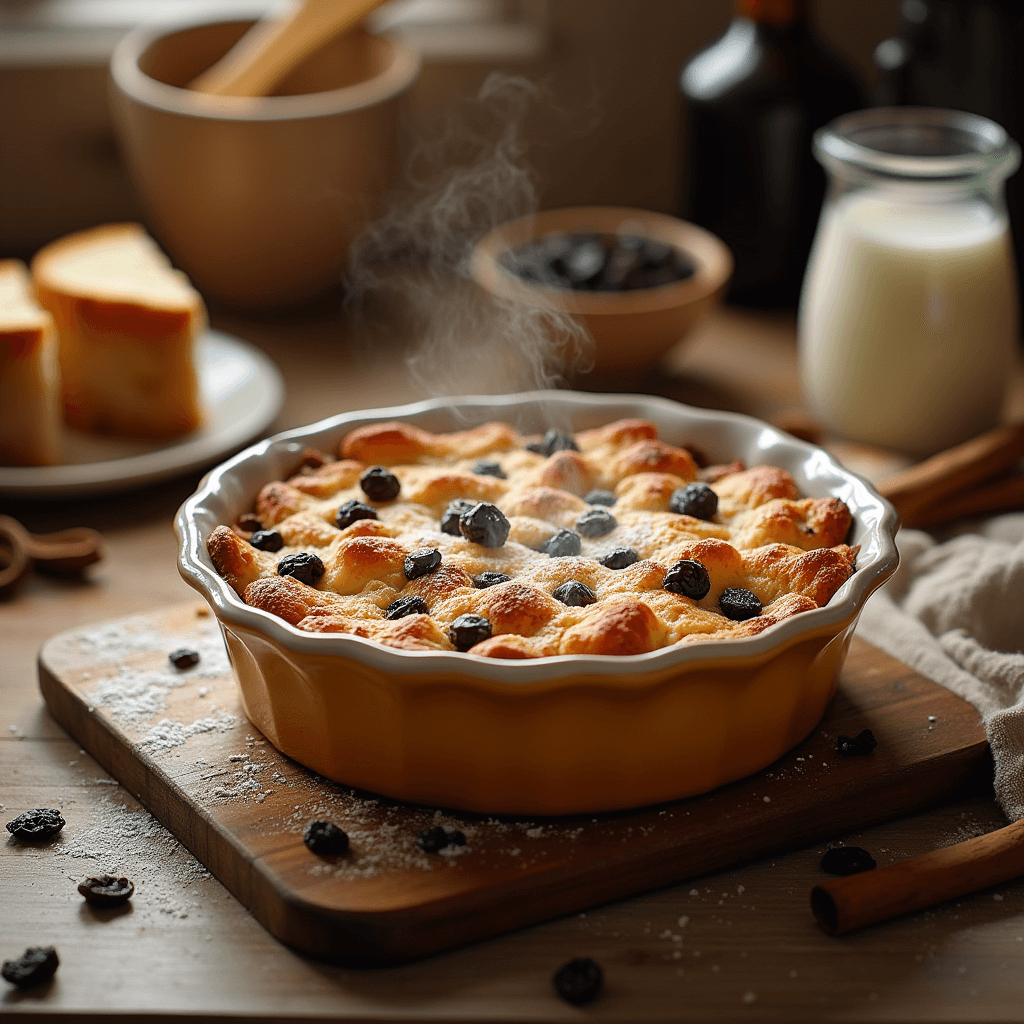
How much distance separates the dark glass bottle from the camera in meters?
3.03

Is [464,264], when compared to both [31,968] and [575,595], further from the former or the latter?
[31,968]

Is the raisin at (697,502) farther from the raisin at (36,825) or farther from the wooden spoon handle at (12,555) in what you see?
the wooden spoon handle at (12,555)

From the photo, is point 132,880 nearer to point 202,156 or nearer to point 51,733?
point 51,733

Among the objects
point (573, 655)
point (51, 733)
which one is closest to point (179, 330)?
point (51, 733)

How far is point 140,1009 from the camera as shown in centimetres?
142

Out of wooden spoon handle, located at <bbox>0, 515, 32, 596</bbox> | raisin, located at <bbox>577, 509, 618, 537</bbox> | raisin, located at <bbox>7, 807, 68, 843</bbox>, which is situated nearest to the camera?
raisin, located at <bbox>7, 807, 68, 843</bbox>

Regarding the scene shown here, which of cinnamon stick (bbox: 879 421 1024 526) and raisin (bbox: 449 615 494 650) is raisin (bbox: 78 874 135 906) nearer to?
raisin (bbox: 449 615 494 650)

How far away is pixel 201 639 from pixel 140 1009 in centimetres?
70

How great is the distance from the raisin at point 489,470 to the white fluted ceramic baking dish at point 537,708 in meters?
0.47

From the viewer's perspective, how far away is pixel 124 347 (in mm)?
2646

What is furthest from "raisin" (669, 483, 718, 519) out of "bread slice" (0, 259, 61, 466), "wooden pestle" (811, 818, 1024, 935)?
"bread slice" (0, 259, 61, 466)

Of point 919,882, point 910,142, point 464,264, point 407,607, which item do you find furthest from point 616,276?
point 919,882

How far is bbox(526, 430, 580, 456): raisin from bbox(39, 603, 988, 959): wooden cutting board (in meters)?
0.55

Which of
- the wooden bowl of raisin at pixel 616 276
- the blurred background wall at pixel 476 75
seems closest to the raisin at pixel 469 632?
the wooden bowl of raisin at pixel 616 276
